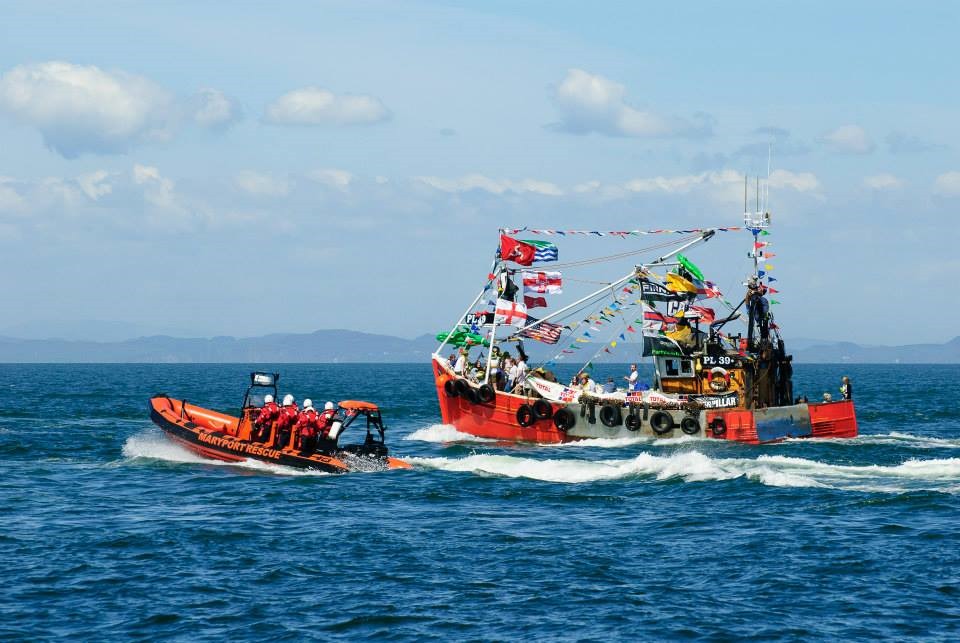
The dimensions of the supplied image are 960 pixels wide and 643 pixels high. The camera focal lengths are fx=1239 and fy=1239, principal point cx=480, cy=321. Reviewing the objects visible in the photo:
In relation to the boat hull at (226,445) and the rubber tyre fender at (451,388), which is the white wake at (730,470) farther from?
the rubber tyre fender at (451,388)

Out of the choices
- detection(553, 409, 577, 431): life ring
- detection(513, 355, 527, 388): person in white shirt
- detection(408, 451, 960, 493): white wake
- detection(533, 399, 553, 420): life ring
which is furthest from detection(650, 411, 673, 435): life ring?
detection(408, 451, 960, 493): white wake

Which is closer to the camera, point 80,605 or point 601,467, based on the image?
point 80,605

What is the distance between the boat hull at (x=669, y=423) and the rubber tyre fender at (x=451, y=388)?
1.74ft

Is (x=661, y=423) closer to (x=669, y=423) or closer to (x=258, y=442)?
(x=669, y=423)

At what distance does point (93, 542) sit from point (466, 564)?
27.9ft

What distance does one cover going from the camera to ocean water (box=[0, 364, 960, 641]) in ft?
69.8

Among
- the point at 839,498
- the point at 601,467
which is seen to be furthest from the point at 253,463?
the point at 839,498

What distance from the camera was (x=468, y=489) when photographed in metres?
35.5

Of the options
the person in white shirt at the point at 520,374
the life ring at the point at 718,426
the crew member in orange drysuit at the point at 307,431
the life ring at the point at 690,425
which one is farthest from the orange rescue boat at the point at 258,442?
the life ring at the point at 718,426

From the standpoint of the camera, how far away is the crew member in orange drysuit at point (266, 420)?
39.0 m

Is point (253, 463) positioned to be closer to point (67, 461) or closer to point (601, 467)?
point (67, 461)

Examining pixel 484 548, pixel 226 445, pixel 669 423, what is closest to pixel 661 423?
pixel 669 423

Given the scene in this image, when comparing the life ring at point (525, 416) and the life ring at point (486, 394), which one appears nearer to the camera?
the life ring at point (525, 416)

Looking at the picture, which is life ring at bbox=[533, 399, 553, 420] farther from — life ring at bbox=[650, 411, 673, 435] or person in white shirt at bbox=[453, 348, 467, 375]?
person in white shirt at bbox=[453, 348, 467, 375]
